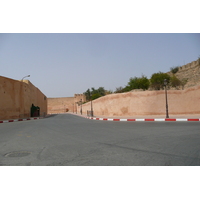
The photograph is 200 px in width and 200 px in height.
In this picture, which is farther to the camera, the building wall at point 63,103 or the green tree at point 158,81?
the building wall at point 63,103

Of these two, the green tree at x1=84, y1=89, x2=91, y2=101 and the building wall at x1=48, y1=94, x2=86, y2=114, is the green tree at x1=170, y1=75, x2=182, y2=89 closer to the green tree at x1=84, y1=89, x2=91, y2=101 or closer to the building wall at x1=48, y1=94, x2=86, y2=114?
the green tree at x1=84, y1=89, x2=91, y2=101

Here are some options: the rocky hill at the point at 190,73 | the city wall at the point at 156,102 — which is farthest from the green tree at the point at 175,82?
the city wall at the point at 156,102

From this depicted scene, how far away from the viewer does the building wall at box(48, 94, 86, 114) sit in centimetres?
10980

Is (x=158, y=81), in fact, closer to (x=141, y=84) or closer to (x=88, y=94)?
(x=141, y=84)

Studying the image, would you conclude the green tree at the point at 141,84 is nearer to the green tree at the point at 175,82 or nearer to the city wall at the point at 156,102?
the green tree at the point at 175,82

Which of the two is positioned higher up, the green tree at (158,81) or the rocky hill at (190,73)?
the rocky hill at (190,73)

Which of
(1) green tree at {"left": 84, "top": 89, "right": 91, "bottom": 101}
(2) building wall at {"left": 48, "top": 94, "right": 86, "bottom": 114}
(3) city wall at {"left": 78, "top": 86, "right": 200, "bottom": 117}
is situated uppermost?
(1) green tree at {"left": 84, "top": 89, "right": 91, "bottom": 101}


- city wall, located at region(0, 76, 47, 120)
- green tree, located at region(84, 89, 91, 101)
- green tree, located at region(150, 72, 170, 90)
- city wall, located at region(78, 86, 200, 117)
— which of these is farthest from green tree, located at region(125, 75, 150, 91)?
green tree, located at region(84, 89, 91, 101)

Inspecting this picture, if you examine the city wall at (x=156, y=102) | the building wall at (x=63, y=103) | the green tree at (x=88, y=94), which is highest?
the green tree at (x=88, y=94)

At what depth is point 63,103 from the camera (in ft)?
391

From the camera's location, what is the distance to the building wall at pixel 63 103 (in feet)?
360

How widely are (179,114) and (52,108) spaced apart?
9901cm

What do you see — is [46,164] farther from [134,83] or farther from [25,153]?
[134,83]

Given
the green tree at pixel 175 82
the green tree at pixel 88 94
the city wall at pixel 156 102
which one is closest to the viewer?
the city wall at pixel 156 102
